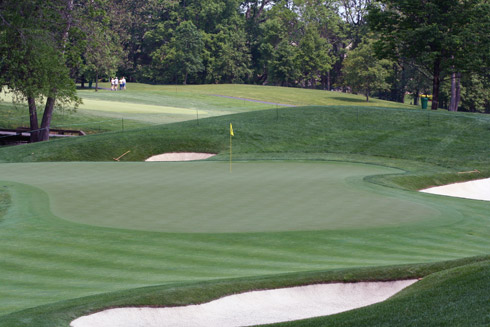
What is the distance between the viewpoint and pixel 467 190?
72.1ft

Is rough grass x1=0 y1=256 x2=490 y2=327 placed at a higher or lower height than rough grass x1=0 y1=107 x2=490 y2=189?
higher

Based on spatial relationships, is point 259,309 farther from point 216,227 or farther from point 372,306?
point 216,227

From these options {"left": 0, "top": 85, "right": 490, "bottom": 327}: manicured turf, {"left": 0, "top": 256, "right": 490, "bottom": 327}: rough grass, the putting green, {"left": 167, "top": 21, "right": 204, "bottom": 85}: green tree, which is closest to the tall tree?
{"left": 0, "top": 85, "right": 490, "bottom": 327}: manicured turf

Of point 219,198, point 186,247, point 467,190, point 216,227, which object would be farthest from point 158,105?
point 186,247

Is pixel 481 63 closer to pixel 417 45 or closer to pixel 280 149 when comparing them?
pixel 417 45

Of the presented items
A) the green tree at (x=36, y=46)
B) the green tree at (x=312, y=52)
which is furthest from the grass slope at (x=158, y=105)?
the green tree at (x=312, y=52)

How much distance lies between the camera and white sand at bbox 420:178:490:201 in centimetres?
2098

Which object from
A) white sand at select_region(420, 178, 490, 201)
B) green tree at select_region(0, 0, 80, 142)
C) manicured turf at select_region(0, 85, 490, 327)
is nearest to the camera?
manicured turf at select_region(0, 85, 490, 327)

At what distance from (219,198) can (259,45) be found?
9288cm

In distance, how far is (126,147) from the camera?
31.1 m

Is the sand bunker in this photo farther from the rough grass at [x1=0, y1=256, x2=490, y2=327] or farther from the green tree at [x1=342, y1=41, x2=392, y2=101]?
the green tree at [x1=342, y1=41, x2=392, y2=101]

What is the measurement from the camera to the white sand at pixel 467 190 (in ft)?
68.8

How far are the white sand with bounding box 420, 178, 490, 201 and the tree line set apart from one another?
21.5 meters

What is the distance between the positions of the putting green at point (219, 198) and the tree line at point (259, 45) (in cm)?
1398
